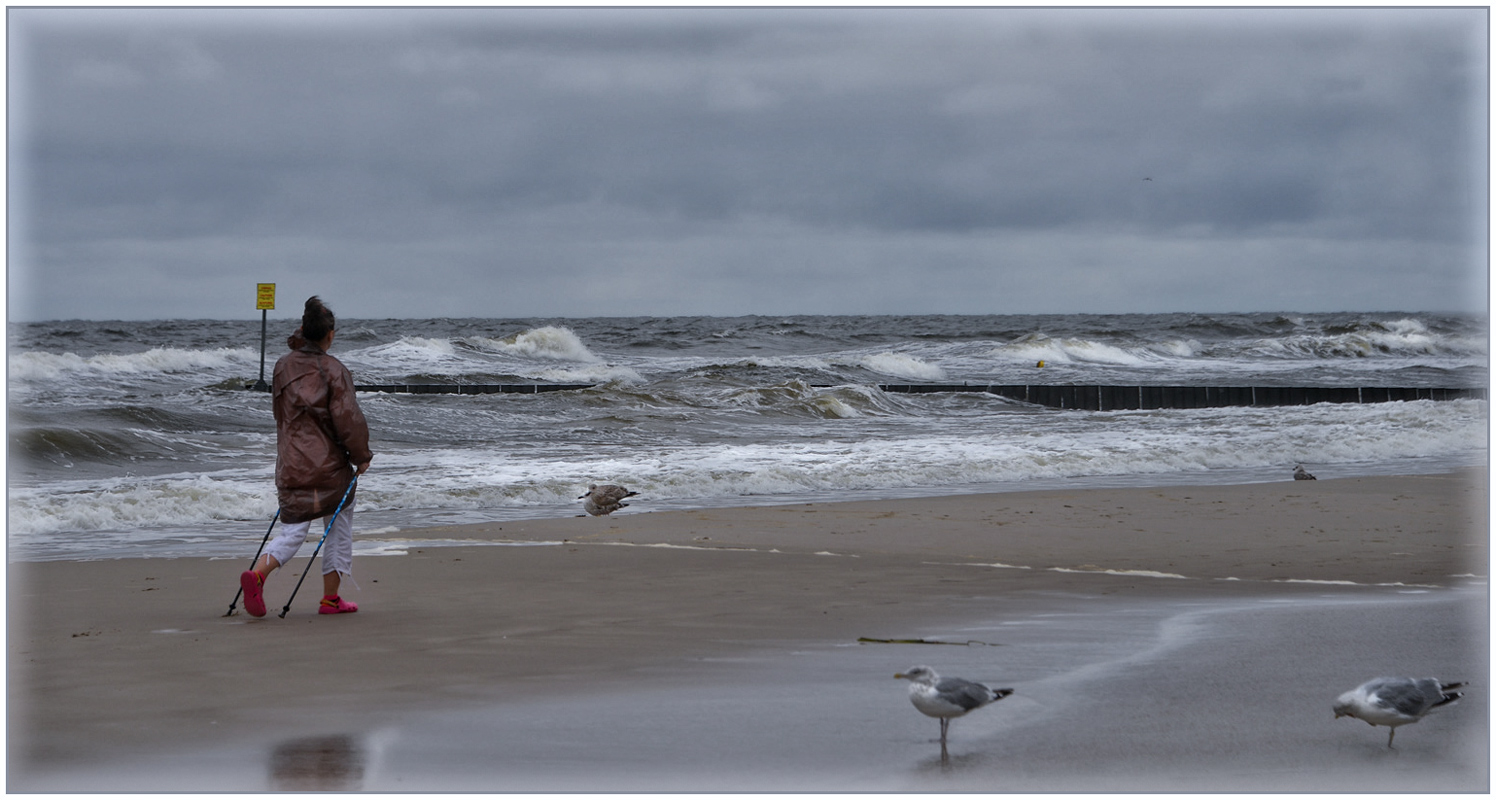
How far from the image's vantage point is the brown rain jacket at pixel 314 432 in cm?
528

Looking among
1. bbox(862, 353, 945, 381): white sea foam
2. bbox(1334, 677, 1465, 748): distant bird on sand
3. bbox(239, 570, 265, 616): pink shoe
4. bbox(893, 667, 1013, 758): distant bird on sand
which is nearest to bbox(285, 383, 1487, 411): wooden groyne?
bbox(862, 353, 945, 381): white sea foam

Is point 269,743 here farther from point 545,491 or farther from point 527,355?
point 527,355

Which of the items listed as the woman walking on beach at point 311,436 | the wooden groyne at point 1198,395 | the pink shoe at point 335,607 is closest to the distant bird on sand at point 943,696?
the woman walking on beach at point 311,436

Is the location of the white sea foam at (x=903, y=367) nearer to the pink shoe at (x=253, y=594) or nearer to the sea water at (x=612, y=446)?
the sea water at (x=612, y=446)

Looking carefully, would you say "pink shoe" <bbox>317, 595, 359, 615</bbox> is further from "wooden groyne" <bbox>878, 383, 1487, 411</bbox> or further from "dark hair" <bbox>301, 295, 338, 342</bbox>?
"wooden groyne" <bbox>878, 383, 1487, 411</bbox>

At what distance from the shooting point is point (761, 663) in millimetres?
4625

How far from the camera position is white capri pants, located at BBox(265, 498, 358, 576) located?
5.52m

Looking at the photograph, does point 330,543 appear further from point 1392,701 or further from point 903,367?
point 903,367

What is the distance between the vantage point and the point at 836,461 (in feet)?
42.0

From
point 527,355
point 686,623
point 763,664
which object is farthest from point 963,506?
point 527,355

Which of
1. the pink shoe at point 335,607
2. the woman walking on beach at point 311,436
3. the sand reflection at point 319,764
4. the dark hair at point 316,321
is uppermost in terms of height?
the dark hair at point 316,321

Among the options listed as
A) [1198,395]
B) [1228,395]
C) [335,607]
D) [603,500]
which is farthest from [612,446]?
[1228,395]

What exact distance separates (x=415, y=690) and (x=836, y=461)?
28.7ft

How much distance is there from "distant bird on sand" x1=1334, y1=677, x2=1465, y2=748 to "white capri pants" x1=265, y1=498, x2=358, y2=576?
3.81 meters
